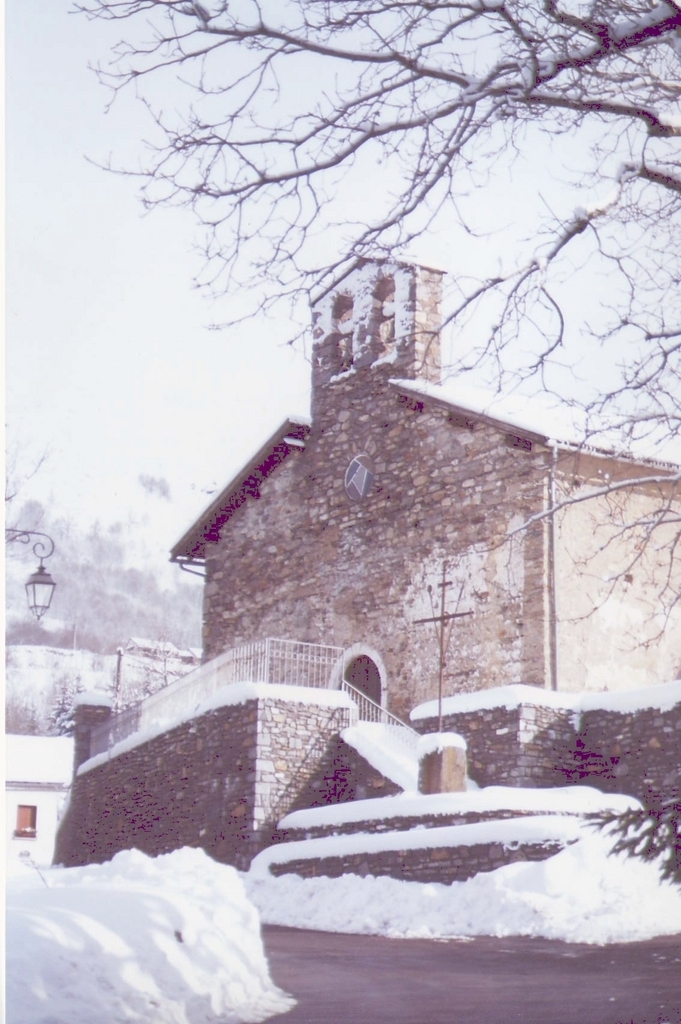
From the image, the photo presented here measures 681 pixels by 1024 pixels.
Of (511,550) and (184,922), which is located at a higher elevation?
(511,550)

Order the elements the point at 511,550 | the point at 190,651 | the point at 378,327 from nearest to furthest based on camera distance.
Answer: the point at 190,651 → the point at 378,327 → the point at 511,550

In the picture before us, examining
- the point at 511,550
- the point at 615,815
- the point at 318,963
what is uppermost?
the point at 511,550

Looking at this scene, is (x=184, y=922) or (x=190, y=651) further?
(x=190, y=651)

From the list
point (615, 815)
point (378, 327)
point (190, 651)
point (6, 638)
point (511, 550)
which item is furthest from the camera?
point (511, 550)

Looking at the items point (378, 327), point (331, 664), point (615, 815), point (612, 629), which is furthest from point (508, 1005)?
point (331, 664)

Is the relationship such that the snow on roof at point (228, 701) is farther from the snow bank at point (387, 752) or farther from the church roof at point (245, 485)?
the church roof at point (245, 485)

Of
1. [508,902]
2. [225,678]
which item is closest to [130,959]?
[508,902]

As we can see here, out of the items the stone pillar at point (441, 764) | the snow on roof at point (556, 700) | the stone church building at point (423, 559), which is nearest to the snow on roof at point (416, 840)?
the stone pillar at point (441, 764)

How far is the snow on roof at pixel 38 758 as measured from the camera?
4.27 m

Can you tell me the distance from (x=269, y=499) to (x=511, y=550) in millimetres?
2530

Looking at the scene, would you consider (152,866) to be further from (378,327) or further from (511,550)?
(511,550)

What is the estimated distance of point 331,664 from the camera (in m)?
11.5

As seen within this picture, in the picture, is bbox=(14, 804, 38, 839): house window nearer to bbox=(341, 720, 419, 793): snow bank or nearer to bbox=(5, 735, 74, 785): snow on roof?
bbox=(5, 735, 74, 785): snow on roof

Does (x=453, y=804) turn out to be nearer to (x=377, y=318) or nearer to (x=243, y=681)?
(x=243, y=681)
